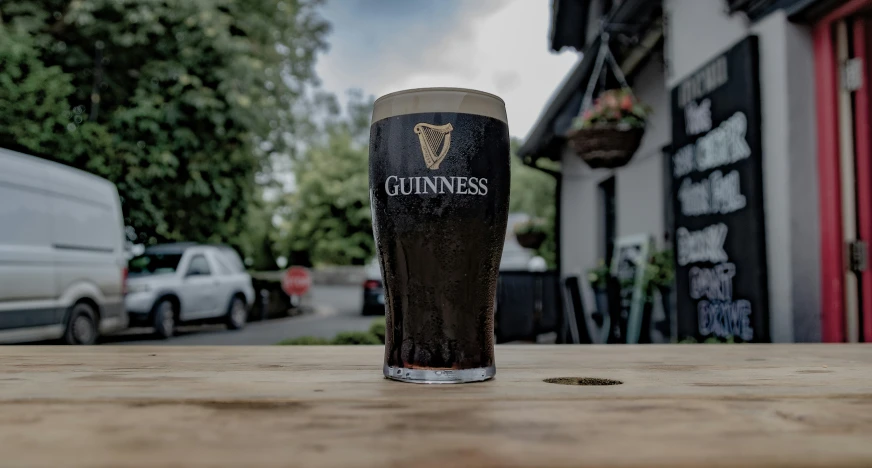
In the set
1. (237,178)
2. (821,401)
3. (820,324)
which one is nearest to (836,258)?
(820,324)

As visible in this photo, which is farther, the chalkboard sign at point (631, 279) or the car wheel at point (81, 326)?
the car wheel at point (81, 326)

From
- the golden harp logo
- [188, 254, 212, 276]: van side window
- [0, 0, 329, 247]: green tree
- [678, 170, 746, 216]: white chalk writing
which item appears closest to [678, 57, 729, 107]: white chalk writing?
[678, 170, 746, 216]: white chalk writing

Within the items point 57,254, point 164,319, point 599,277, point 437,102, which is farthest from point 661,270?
point 164,319

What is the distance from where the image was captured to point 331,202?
89.1ft

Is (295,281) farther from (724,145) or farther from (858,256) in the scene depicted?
(858,256)

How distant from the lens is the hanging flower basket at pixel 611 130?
428 cm

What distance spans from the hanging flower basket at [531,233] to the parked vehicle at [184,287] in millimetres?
4289

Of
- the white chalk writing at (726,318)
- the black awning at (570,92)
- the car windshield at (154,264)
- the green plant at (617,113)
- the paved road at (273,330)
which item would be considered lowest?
the paved road at (273,330)

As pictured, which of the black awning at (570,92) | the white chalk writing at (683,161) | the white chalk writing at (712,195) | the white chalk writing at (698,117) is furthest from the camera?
the black awning at (570,92)

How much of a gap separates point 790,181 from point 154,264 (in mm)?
8141

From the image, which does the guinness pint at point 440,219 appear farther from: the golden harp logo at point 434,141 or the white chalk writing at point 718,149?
the white chalk writing at point 718,149

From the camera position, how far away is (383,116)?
67 centimetres

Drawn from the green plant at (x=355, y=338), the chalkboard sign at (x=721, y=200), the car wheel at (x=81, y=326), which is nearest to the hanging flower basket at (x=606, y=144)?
the chalkboard sign at (x=721, y=200)

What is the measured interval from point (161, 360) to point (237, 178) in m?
9.27
